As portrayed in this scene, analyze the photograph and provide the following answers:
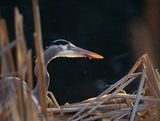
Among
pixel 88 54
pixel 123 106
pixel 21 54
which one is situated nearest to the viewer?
pixel 21 54

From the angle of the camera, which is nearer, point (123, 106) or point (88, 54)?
point (123, 106)

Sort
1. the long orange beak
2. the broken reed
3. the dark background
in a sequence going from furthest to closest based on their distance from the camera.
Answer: the dark background
the long orange beak
the broken reed

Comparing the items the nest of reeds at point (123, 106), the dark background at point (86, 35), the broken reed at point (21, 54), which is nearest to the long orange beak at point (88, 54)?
the nest of reeds at point (123, 106)

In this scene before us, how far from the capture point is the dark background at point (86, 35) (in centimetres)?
561

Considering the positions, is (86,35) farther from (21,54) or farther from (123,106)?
(21,54)

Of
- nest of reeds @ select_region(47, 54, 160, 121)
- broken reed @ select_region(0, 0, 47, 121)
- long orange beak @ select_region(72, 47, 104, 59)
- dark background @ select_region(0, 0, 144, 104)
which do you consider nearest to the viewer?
broken reed @ select_region(0, 0, 47, 121)

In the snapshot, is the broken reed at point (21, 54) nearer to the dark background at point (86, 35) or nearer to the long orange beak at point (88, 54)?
the long orange beak at point (88, 54)

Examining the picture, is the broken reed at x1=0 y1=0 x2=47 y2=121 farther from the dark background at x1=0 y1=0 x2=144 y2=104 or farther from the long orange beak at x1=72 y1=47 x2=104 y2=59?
the dark background at x1=0 y1=0 x2=144 y2=104

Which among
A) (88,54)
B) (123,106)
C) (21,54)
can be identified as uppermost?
(21,54)

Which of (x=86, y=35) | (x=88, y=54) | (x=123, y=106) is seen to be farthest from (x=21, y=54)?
(x=86, y=35)

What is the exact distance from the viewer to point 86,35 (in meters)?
7.04

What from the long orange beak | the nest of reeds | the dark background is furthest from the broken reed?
the dark background

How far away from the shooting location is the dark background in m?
5.61

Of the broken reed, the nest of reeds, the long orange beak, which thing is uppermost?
the broken reed
